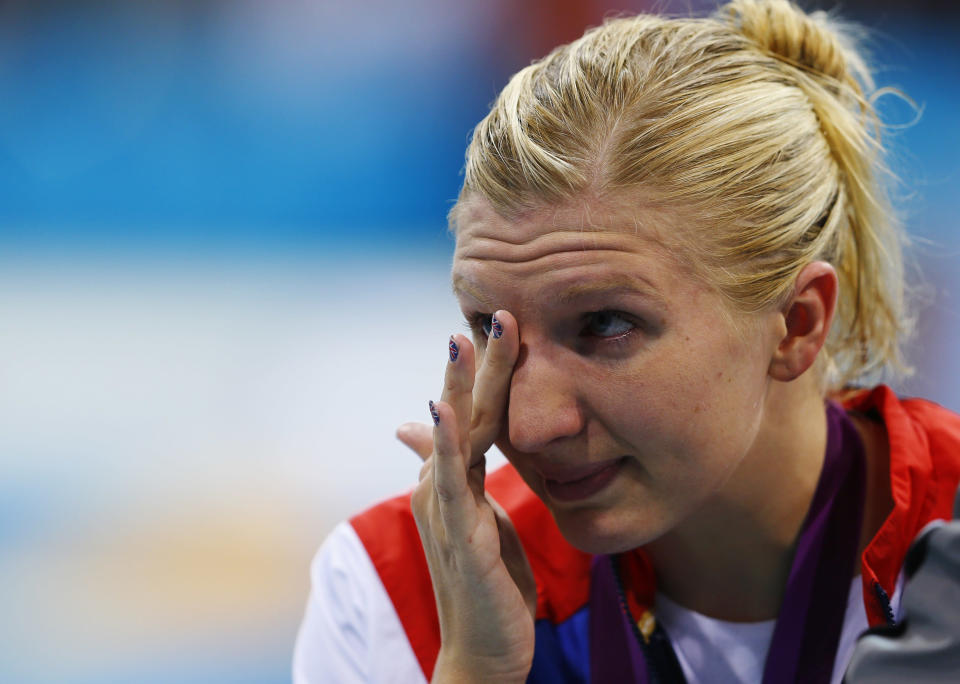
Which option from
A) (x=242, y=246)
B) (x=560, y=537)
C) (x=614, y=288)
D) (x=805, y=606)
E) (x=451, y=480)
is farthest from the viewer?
(x=242, y=246)

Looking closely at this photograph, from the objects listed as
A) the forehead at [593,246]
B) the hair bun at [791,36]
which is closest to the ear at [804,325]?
the forehead at [593,246]

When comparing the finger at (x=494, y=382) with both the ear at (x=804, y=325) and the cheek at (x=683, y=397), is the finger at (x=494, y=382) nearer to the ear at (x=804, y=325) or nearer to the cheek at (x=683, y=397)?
the cheek at (x=683, y=397)

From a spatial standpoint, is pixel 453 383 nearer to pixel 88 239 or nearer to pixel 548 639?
pixel 548 639

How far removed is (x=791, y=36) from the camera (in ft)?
5.48

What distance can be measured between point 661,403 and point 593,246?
0.24 m

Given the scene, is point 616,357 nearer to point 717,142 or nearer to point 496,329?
point 496,329

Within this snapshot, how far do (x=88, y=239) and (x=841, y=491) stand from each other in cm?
506

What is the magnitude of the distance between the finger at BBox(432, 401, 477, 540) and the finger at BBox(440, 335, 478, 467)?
2 cm

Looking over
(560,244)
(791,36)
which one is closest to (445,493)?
(560,244)

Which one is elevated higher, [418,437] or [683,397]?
[418,437]

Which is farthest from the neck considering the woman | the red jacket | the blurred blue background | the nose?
the blurred blue background

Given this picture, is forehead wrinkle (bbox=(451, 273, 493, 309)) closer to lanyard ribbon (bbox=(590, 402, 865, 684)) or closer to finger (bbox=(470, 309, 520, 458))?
finger (bbox=(470, 309, 520, 458))

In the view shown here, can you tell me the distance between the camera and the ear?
4.82 ft

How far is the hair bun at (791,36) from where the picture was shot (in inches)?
65.9
